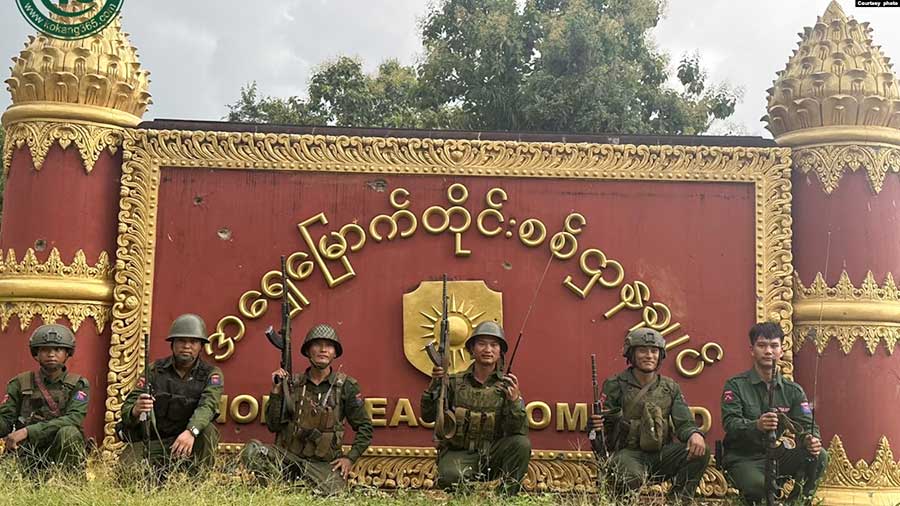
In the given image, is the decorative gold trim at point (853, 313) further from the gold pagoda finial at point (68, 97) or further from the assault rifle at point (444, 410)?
the gold pagoda finial at point (68, 97)

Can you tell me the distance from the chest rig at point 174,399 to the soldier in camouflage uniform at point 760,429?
367 cm

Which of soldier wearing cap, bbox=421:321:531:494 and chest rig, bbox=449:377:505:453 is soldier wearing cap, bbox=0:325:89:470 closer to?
soldier wearing cap, bbox=421:321:531:494

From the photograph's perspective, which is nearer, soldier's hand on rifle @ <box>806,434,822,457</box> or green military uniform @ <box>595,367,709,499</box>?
soldier's hand on rifle @ <box>806,434,822,457</box>

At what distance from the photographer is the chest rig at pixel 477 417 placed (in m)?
6.49

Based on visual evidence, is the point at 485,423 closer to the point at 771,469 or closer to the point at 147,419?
the point at 771,469

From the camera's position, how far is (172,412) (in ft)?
21.6

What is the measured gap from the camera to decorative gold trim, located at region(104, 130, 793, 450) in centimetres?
758

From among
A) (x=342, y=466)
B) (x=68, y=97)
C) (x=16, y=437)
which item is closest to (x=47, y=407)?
(x=16, y=437)

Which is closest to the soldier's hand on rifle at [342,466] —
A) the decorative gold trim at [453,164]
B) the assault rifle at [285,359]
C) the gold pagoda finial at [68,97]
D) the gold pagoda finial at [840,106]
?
the assault rifle at [285,359]

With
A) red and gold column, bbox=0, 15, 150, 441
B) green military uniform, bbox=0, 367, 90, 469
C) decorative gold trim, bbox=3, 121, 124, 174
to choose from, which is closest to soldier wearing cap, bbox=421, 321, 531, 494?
green military uniform, bbox=0, 367, 90, 469

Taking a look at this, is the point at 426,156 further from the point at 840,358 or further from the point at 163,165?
the point at 840,358

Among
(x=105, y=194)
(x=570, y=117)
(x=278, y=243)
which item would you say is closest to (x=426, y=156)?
(x=278, y=243)

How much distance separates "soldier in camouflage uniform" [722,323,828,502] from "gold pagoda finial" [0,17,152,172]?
Result: 5192 mm

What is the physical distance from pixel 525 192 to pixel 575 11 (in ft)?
33.8
